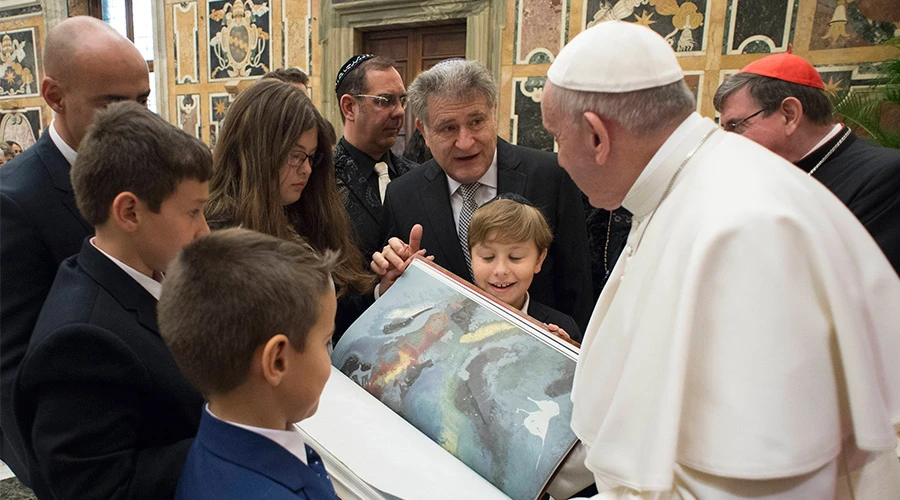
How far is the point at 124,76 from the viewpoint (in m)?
1.70

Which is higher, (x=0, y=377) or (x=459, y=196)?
(x=459, y=196)

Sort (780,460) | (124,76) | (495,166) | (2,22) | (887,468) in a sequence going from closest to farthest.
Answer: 1. (780,460)
2. (887,468)
3. (124,76)
4. (495,166)
5. (2,22)

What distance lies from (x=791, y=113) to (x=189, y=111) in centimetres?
875

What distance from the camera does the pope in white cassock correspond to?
1.03 m

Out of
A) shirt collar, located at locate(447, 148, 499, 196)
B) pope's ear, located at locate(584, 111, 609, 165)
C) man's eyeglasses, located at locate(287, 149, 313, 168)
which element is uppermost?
pope's ear, located at locate(584, 111, 609, 165)

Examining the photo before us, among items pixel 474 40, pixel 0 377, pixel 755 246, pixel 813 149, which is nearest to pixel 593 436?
pixel 755 246

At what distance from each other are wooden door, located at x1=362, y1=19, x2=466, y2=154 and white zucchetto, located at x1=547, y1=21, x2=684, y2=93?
6.20 meters

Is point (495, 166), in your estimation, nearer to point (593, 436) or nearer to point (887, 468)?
point (593, 436)

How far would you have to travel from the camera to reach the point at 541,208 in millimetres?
2475

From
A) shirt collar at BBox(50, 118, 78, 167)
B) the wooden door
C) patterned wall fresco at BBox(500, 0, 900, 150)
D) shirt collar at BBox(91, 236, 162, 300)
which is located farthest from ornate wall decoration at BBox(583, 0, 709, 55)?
shirt collar at BBox(91, 236, 162, 300)

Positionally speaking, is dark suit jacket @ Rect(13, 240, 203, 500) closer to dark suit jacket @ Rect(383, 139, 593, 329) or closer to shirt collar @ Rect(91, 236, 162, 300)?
shirt collar @ Rect(91, 236, 162, 300)

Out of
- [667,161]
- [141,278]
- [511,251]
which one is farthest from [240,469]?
[511,251]

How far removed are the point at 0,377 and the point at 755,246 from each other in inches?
63.4

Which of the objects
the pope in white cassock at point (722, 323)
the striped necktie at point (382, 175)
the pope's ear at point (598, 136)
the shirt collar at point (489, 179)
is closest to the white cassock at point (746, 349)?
the pope in white cassock at point (722, 323)
